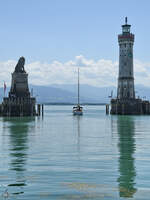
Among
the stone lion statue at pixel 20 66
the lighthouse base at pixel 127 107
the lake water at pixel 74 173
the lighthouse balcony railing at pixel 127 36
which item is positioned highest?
the lighthouse balcony railing at pixel 127 36

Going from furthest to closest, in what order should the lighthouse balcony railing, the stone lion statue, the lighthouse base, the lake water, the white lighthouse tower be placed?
the lighthouse base → the white lighthouse tower → the lighthouse balcony railing → the stone lion statue → the lake water

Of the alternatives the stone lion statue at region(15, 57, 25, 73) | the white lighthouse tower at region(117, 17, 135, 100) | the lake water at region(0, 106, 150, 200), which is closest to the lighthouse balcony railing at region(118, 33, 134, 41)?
the white lighthouse tower at region(117, 17, 135, 100)

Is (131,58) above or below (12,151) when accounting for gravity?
above

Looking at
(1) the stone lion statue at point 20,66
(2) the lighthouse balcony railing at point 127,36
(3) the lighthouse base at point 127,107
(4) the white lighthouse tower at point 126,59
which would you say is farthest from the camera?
(3) the lighthouse base at point 127,107

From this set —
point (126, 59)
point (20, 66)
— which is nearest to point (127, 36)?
point (126, 59)

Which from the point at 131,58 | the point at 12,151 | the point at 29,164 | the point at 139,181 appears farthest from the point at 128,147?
the point at 131,58

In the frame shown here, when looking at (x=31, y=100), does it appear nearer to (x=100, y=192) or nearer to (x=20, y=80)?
(x=20, y=80)

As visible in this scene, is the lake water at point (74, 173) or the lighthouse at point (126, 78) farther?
the lighthouse at point (126, 78)

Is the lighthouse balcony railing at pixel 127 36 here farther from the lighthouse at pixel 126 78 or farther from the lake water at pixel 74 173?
the lake water at pixel 74 173

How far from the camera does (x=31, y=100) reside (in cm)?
10850

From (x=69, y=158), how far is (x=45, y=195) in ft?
38.5

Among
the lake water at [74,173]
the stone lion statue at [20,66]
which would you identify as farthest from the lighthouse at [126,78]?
the lake water at [74,173]

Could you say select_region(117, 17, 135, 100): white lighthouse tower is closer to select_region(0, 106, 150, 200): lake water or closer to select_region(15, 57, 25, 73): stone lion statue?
select_region(15, 57, 25, 73): stone lion statue

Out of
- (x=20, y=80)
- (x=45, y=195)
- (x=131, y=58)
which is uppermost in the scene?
(x=131, y=58)
